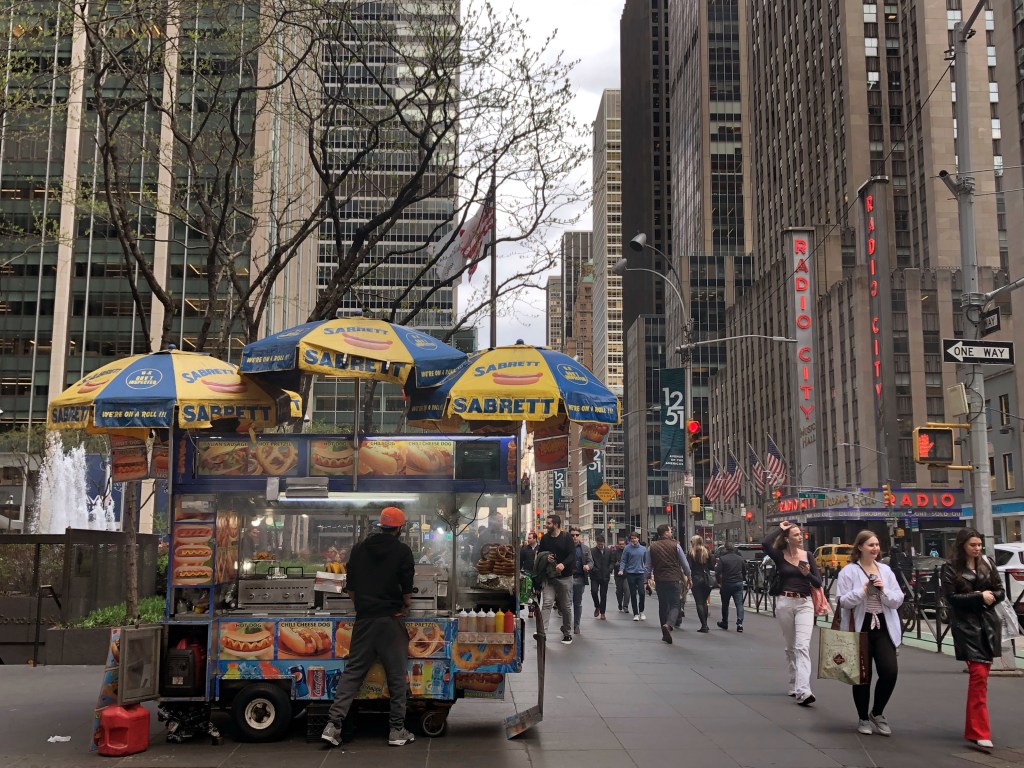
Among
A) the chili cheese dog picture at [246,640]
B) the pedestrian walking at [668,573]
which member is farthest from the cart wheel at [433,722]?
the pedestrian walking at [668,573]

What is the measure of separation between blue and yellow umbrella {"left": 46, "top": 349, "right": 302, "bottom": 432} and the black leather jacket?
21.4 ft

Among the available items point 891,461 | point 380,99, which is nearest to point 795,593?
point 380,99

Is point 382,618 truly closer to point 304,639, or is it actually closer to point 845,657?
point 304,639

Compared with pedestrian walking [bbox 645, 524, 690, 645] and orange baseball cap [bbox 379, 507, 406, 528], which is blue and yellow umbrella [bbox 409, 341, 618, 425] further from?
pedestrian walking [bbox 645, 524, 690, 645]

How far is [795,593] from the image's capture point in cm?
1102

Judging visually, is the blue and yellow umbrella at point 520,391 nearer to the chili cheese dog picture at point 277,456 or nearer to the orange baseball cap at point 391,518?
the orange baseball cap at point 391,518

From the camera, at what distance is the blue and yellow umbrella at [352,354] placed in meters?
8.81

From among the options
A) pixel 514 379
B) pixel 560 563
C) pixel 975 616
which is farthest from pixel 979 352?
pixel 514 379

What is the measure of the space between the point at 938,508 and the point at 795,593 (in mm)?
51572

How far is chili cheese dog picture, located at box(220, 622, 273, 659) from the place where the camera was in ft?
29.2

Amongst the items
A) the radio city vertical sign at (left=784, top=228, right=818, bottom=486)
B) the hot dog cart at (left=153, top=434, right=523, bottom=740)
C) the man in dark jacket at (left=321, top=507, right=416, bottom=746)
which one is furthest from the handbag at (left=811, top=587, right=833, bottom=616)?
the radio city vertical sign at (left=784, top=228, right=818, bottom=486)

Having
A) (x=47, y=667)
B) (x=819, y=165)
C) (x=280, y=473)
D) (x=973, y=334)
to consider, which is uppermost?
(x=819, y=165)

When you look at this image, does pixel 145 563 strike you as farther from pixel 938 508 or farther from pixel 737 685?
pixel 938 508

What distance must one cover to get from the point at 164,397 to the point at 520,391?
10.5 feet
